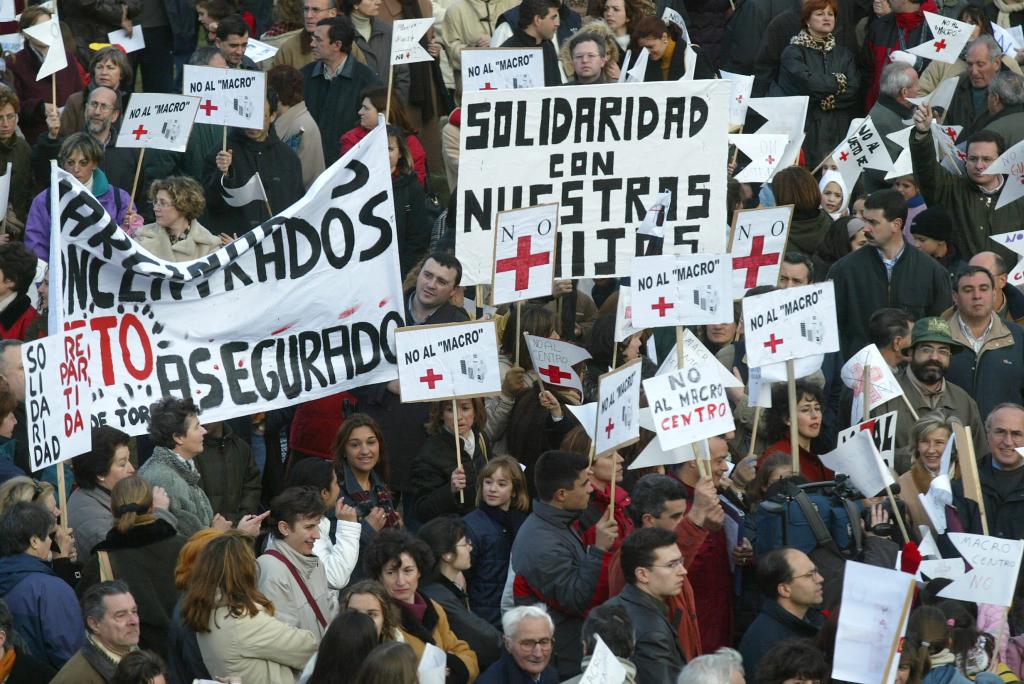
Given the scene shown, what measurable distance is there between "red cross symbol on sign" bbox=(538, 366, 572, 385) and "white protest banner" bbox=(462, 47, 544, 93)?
421 centimetres

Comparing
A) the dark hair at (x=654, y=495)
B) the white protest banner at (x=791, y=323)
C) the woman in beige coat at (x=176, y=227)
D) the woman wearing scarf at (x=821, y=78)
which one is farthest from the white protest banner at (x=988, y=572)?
the woman wearing scarf at (x=821, y=78)

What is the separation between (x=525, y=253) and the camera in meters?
12.0

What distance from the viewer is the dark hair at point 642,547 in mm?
8742

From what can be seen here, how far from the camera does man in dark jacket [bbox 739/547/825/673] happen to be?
888cm

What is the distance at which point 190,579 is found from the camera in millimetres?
8406

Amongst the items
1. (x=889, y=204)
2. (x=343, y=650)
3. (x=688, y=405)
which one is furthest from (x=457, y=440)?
(x=889, y=204)

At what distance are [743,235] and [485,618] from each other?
3.53 metres

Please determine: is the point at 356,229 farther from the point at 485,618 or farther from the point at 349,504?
the point at 485,618

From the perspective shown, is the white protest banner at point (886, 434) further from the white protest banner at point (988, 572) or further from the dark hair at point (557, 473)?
the dark hair at point (557, 473)

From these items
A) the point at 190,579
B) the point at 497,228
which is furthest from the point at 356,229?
the point at 190,579

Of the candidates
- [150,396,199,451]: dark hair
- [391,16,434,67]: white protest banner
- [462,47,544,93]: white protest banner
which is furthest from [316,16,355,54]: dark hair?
[150,396,199,451]: dark hair

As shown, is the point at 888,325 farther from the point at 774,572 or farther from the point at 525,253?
the point at 774,572

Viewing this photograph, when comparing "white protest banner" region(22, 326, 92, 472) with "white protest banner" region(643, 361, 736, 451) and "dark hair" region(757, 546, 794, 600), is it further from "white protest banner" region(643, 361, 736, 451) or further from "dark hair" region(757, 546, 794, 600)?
"dark hair" region(757, 546, 794, 600)

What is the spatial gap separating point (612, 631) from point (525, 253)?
13.8 ft
